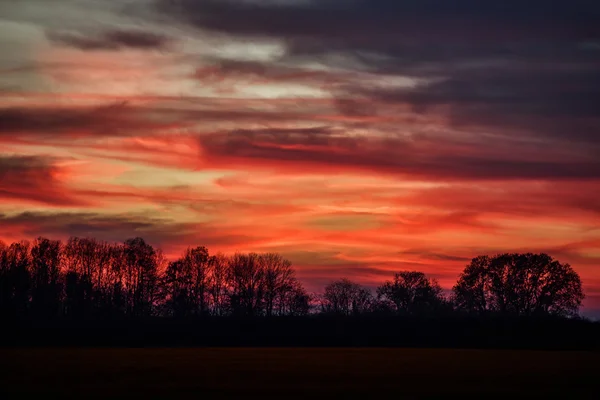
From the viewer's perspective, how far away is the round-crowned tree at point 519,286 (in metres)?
112

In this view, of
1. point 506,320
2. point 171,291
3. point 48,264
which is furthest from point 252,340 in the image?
point 48,264

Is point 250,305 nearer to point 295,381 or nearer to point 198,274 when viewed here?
point 198,274

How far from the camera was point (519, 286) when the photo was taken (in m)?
117

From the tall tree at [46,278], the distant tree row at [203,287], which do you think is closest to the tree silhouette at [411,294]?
the distant tree row at [203,287]

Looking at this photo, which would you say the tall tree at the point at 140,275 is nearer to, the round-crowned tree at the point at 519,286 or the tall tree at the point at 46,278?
the tall tree at the point at 46,278

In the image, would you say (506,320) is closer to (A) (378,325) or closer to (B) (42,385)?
(A) (378,325)

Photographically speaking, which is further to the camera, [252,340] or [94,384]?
[252,340]

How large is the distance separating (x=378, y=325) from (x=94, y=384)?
74541 millimetres

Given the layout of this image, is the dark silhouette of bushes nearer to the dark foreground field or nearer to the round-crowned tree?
the round-crowned tree

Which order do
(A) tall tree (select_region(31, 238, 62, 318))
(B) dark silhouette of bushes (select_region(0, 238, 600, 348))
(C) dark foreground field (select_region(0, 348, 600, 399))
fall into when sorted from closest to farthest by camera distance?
1. (C) dark foreground field (select_region(0, 348, 600, 399))
2. (B) dark silhouette of bushes (select_region(0, 238, 600, 348))
3. (A) tall tree (select_region(31, 238, 62, 318))

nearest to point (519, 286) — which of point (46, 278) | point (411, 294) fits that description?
point (411, 294)

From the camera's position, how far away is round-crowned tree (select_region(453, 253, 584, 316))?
11162 cm

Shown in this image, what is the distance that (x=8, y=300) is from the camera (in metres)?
117

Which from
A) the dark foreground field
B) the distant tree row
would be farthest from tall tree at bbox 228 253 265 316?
the dark foreground field
